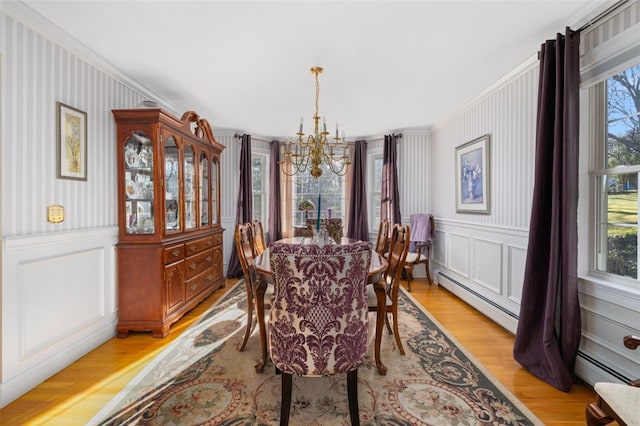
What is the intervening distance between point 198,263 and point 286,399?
7.92 ft

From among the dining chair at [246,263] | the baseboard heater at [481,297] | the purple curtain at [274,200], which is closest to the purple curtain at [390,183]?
the baseboard heater at [481,297]

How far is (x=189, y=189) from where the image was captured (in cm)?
352

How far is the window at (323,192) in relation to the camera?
5.75 meters

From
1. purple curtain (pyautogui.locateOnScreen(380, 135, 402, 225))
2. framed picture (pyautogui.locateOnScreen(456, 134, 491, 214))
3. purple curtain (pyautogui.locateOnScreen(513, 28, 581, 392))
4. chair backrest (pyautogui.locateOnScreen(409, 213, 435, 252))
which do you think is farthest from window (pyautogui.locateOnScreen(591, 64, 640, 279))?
purple curtain (pyautogui.locateOnScreen(380, 135, 402, 225))

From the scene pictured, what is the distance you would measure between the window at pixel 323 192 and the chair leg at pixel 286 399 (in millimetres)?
4209

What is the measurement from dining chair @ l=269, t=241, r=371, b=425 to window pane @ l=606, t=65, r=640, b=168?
1.88 metres

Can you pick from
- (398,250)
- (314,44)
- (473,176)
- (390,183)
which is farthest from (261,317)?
(390,183)

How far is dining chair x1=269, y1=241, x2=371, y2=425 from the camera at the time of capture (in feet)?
4.91

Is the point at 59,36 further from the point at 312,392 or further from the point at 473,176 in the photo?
the point at 473,176

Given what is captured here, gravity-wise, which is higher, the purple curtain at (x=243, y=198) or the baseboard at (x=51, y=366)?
the purple curtain at (x=243, y=198)

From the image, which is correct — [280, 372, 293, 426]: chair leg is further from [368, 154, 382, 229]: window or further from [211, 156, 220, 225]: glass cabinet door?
[368, 154, 382, 229]: window

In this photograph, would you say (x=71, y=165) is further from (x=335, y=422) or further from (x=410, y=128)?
(x=410, y=128)

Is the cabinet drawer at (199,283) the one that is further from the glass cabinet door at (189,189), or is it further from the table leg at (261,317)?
the table leg at (261,317)

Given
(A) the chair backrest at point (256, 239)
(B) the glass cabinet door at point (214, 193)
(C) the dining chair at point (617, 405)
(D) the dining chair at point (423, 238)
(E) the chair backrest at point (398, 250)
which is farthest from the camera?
(D) the dining chair at point (423, 238)
